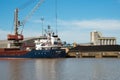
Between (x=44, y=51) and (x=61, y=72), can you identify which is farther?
(x=44, y=51)

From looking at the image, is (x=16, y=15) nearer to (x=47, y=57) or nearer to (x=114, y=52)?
(x=47, y=57)

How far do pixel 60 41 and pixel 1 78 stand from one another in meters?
66.7

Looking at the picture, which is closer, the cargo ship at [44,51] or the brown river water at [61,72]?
the brown river water at [61,72]

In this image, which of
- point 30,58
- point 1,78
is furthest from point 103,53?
point 1,78

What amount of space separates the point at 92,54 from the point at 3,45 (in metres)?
53.5

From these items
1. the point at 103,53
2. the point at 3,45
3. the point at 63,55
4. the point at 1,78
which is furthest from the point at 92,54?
the point at 1,78

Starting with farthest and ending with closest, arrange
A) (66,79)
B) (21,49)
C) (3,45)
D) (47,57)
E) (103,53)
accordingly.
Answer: (3,45) → (103,53) → (21,49) → (47,57) → (66,79)

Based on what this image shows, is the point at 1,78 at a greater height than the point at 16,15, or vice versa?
the point at 16,15

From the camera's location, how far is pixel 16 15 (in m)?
122

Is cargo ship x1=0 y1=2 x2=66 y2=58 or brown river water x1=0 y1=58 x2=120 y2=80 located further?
cargo ship x1=0 y1=2 x2=66 y2=58

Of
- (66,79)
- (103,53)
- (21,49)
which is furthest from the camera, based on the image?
(103,53)

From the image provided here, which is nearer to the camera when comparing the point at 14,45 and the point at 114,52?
the point at 14,45

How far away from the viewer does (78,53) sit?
5212 inches

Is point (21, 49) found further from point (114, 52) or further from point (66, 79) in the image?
point (66, 79)
